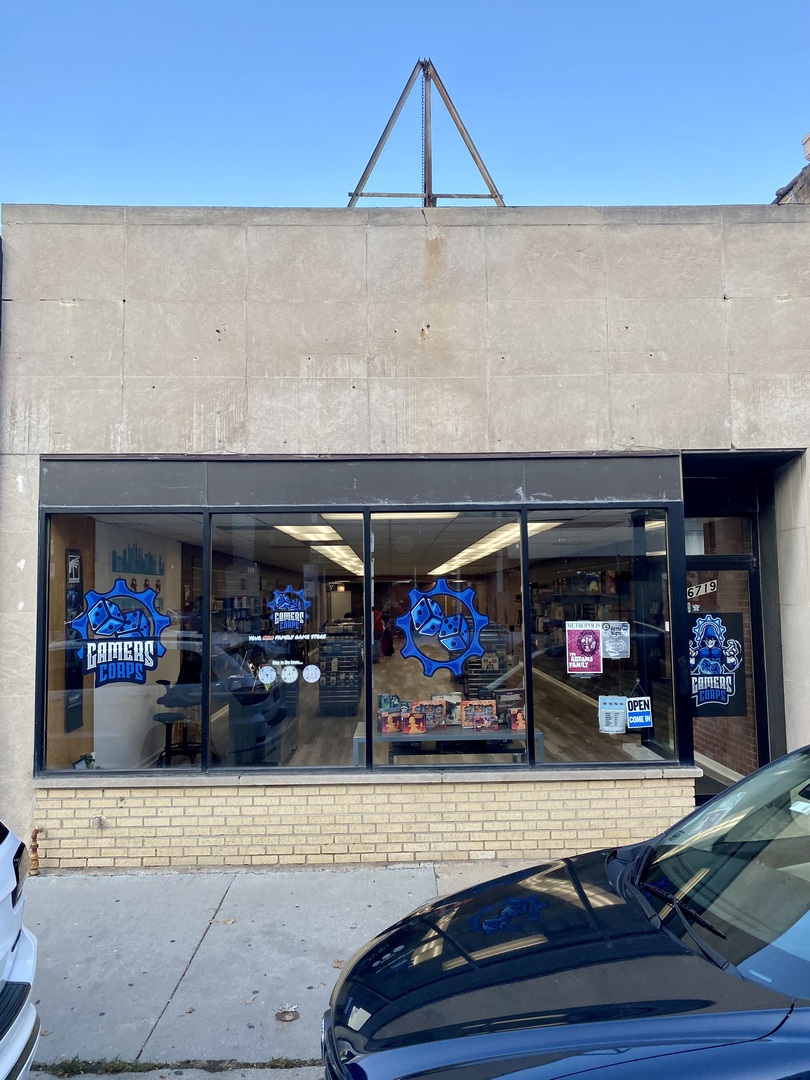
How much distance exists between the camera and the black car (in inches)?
72.7

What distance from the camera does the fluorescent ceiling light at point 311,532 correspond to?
6.02 meters

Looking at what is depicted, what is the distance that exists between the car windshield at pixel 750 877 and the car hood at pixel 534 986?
117 mm

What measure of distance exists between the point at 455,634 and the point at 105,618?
10.1 feet

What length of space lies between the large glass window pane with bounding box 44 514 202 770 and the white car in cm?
290

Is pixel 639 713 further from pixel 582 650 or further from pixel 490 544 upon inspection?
pixel 490 544

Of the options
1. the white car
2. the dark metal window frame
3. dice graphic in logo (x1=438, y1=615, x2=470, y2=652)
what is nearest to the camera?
the white car

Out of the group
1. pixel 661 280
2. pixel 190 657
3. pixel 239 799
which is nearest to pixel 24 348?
pixel 190 657

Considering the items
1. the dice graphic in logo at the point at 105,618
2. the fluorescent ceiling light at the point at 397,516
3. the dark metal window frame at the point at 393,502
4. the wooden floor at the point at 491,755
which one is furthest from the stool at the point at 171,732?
the fluorescent ceiling light at the point at 397,516

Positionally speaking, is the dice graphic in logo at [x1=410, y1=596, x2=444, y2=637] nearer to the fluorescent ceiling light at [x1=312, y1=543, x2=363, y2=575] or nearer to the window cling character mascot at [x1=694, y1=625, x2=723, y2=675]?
the fluorescent ceiling light at [x1=312, y1=543, x2=363, y2=575]

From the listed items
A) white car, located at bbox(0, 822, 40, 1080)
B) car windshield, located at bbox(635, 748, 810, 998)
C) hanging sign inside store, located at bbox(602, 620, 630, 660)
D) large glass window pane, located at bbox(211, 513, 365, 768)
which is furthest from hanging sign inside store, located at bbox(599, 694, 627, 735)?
white car, located at bbox(0, 822, 40, 1080)

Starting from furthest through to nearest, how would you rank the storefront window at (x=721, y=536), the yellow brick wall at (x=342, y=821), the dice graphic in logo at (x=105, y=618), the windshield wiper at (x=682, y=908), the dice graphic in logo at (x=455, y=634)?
the storefront window at (x=721, y=536) < the dice graphic in logo at (x=455, y=634) < the dice graphic in logo at (x=105, y=618) < the yellow brick wall at (x=342, y=821) < the windshield wiper at (x=682, y=908)

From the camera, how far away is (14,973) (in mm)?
2834

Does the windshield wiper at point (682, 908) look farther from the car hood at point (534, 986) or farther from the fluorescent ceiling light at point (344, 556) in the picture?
the fluorescent ceiling light at point (344, 556)

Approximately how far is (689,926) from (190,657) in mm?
4584
